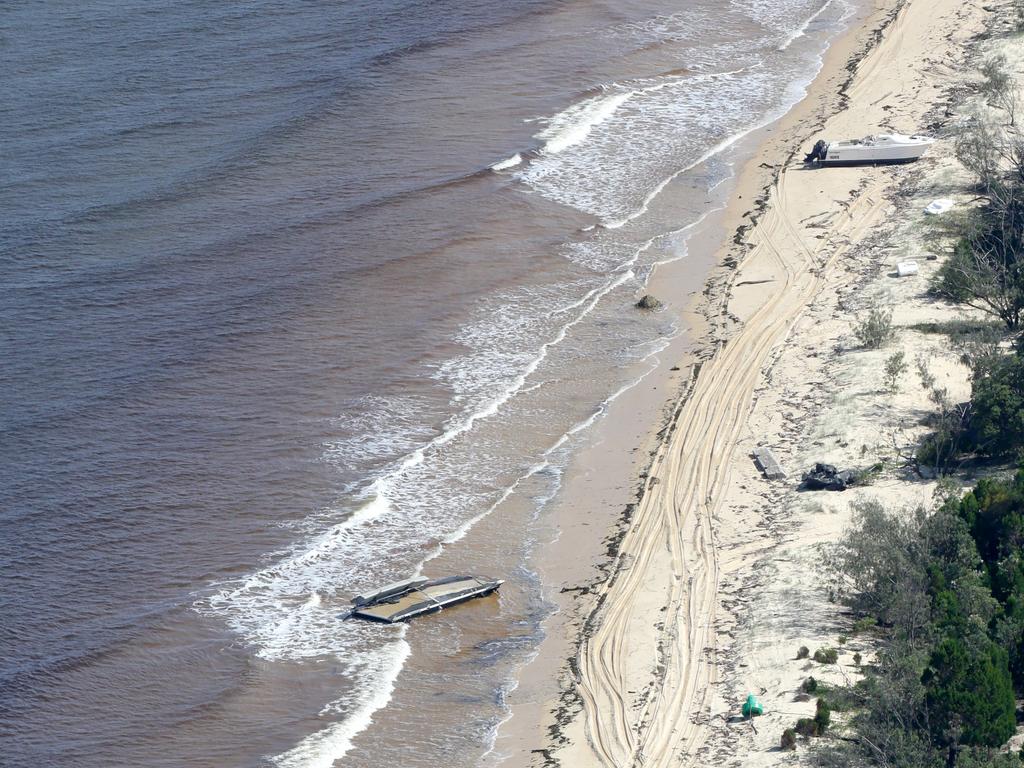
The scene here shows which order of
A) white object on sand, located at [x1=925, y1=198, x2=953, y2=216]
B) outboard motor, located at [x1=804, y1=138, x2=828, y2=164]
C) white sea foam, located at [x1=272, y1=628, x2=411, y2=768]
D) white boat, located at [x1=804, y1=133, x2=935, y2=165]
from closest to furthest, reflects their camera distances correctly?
white sea foam, located at [x1=272, y1=628, x2=411, y2=768]
white object on sand, located at [x1=925, y1=198, x2=953, y2=216]
white boat, located at [x1=804, y1=133, x2=935, y2=165]
outboard motor, located at [x1=804, y1=138, x2=828, y2=164]

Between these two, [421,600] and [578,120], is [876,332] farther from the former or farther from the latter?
[578,120]

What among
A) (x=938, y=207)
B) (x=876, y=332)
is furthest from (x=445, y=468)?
(x=938, y=207)

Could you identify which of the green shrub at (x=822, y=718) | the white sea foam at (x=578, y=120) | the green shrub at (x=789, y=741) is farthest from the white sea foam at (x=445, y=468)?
the green shrub at (x=822, y=718)

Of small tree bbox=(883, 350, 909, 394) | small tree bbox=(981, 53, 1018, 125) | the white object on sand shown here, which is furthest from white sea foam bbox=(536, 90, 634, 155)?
small tree bbox=(883, 350, 909, 394)

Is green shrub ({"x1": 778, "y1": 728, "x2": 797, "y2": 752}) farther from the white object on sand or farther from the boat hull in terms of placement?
the white object on sand

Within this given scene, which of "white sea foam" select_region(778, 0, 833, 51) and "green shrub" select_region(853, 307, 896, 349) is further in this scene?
"white sea foam" select_region(778, 0, 833, 51)

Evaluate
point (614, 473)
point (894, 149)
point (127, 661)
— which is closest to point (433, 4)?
point (894, 149)

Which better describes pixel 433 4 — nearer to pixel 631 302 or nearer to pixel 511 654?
pixel 631 302
